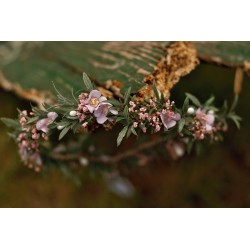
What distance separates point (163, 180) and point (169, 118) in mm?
878

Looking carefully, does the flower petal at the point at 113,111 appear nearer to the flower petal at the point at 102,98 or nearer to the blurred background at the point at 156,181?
the flower petal at the point at 102,98

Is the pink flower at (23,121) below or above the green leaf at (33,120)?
below

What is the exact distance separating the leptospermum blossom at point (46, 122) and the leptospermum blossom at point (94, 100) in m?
0.11

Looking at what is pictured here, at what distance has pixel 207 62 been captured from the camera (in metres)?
1.53

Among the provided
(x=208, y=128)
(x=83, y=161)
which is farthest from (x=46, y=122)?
(x=83, y=161)

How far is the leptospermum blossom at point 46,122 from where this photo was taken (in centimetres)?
136

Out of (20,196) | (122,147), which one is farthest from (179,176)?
(20,196)

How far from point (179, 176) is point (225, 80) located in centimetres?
46

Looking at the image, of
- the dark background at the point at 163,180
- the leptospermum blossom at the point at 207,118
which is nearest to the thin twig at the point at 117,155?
the dark background at the point at 163,180

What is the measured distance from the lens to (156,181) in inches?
86.4

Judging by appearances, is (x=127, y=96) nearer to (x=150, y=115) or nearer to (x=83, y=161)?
(x=150, y=115)

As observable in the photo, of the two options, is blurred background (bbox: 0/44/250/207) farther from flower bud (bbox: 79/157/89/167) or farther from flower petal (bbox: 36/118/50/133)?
flower petal (bbox: 36/118/50/133)

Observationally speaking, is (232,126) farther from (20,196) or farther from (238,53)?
(20,196)

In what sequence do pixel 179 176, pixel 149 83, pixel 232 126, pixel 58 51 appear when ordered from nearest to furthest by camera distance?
pixel 149 83
pixel 58 51
pixel 232 126
pixel 179 176
